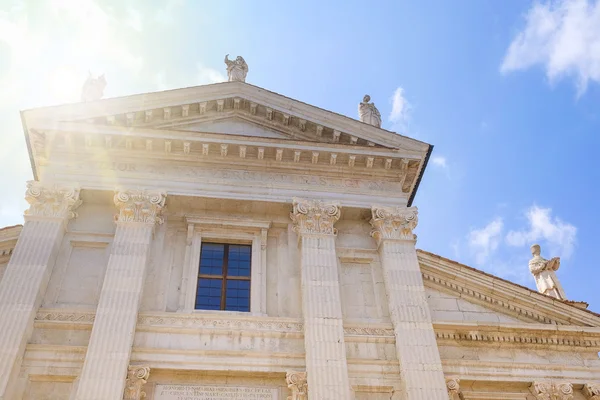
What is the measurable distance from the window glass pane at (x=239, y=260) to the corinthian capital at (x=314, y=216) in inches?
64.5

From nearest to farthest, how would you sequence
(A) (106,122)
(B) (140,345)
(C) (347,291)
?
(B) (140,345), (C) (347,291), (A) (106,122)

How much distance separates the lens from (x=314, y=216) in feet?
56.9

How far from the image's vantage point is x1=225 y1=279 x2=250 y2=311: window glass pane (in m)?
16.0

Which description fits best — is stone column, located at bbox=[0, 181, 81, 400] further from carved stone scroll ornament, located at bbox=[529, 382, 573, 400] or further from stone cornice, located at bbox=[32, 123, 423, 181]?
carved stone scroll ornament, located at bbox=[529, 382, 573, 400]

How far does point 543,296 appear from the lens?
17484mm

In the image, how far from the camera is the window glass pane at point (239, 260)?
16.9m

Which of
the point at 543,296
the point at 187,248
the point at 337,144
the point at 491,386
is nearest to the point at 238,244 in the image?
the point at 187,248

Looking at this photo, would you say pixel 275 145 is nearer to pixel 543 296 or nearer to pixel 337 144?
pixel 337 144

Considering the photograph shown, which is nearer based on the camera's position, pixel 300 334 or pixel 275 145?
pixel 300 334

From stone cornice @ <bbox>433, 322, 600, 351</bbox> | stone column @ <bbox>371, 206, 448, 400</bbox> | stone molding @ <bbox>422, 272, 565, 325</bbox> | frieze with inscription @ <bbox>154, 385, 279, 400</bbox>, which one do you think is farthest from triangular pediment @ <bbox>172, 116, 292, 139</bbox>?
frieze with inscription @ <bbox>154, 385, 279, 400</bbox>

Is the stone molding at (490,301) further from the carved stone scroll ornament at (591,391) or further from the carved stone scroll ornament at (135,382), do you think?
the carved stone scroll ornament at (135,382)

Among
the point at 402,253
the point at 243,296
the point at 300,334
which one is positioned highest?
the point at 402,253

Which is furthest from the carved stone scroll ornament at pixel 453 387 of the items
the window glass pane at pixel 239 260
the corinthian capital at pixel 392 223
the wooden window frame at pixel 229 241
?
the window glass pane at pixel 239 260

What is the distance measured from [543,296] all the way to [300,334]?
7.67 metres
